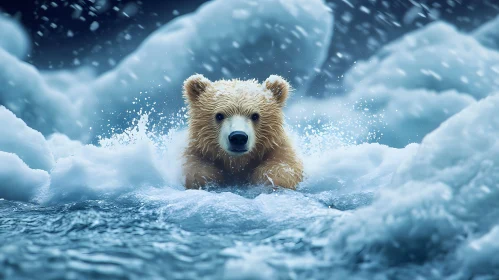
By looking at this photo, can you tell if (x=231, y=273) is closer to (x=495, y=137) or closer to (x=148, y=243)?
(x=148, y=243)

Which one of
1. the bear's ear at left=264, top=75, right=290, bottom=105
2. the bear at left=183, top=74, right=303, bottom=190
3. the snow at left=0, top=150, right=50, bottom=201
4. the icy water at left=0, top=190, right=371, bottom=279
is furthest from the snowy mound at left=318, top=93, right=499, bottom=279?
the snow at left=0, top=150, right=50, bottom=201

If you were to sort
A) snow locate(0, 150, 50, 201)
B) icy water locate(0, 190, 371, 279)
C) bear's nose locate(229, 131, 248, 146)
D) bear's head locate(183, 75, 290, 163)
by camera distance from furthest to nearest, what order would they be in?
snow locate(0, 150, 50, 201) < bear's head locate(183, 75, 290, 163) < bear's nose locate(229, 131, 248, 146) < icy water locate(0, 190, 371, 279)

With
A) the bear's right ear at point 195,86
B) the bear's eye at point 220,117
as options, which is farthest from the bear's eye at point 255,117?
the bear's right ear at point 195,86

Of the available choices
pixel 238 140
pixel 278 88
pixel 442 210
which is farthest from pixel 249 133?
pixel 442 210

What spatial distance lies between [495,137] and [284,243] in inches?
29.9

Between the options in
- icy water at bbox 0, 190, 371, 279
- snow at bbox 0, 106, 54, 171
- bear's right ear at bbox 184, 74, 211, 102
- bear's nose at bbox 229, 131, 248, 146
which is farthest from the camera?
snow at bbox 0, 106, 54, 171

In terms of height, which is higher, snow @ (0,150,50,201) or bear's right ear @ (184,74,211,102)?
bear's right ear @ (184,74,211,102)

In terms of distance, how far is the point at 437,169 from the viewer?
1.43 metres

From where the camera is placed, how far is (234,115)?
2.66 meters

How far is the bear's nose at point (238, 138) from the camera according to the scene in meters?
2.47

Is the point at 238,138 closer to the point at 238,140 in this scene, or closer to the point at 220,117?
the point at 238,140

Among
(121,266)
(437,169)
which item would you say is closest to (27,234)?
(121,266)

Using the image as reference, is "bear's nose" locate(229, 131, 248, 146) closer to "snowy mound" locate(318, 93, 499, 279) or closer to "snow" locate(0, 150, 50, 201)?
"snowy mound" locate(318, 93, 499, 279)

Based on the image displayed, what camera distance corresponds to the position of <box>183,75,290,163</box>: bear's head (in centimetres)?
260
